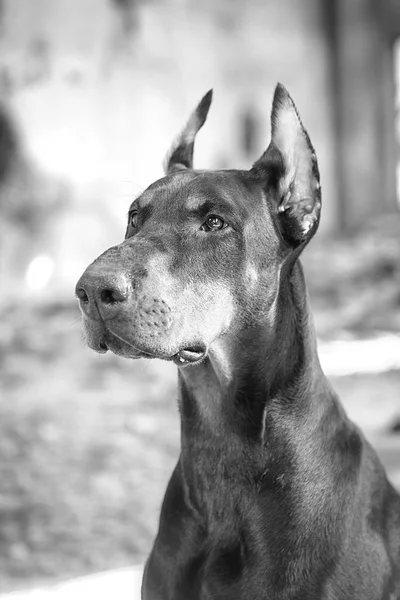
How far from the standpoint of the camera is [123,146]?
10.7 meters

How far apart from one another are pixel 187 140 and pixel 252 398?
0.77 m

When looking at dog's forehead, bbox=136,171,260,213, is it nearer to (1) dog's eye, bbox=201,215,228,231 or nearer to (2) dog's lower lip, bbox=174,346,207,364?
(1) dog's eye, bbox=201,215,228,231

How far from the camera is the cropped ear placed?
2270mm

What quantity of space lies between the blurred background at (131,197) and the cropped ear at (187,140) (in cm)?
203

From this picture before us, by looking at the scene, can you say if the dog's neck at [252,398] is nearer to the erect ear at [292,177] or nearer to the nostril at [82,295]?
the erect ear at [292,177]

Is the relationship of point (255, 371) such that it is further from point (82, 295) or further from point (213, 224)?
point (82, 295)

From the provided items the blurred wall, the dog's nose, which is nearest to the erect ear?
the dog's nose

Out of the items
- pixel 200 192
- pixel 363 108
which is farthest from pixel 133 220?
pixel 363 108

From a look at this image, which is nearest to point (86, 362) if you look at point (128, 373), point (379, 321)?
point (128, 373)

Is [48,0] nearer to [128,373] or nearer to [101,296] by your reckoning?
[128,373]

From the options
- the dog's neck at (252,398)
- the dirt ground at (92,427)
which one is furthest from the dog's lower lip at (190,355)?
the dirt ground at (92,427)

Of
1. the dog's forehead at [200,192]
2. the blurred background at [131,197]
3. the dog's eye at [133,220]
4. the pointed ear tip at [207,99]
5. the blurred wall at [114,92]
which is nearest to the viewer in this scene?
the dog's forehead at [200,192]

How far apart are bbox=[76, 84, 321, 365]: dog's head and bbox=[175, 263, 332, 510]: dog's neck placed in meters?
0.05

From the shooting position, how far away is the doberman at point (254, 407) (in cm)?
178
